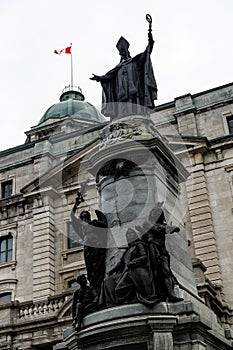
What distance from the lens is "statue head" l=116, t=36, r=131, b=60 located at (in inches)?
584

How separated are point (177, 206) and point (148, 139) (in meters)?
1.89

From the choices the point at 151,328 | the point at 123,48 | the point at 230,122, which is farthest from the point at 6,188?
the point at 151,328

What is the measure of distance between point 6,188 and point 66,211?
6.24m

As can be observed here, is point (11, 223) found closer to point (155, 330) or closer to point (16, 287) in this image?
point (16, 287)

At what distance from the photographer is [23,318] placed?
86.8 feet

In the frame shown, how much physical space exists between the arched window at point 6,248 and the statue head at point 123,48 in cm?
2168

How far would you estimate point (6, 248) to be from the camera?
34.4m

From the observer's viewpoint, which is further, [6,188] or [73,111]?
[73,111]

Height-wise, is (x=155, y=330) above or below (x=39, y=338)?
below

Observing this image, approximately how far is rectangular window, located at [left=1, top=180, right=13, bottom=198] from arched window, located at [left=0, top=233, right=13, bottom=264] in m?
3.50

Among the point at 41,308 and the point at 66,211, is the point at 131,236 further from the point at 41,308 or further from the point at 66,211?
the point at 66,211

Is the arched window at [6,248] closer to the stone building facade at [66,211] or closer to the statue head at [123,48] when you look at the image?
the stone building facade at [66,211]

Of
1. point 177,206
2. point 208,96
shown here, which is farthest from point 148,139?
point 208,96

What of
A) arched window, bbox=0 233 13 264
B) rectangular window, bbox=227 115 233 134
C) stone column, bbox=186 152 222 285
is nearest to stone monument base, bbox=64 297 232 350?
stone column, bbox=186 152 222 285
